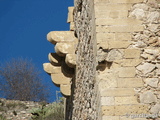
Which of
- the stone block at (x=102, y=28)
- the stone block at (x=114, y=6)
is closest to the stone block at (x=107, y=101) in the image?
the stone block at (x=102, y=28)

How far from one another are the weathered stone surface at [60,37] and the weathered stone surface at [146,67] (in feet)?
7.95

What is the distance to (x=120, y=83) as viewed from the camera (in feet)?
18.5

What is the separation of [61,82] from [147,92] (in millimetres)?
3176

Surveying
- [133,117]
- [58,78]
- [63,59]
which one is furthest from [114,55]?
[58,78]

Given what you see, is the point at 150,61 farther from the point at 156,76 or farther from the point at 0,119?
the point at 0,119

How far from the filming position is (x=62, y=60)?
27.6ft

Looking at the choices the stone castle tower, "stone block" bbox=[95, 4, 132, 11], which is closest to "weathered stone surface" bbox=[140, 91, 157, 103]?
the stone castle tower

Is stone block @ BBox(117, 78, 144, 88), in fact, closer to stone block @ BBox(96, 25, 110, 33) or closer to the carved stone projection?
stone block @ BBox(96, 25, 110, 33)

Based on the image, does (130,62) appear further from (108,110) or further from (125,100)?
(108,110)

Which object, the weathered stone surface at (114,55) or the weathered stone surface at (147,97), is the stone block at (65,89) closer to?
the weathered stone surface at (114,55)

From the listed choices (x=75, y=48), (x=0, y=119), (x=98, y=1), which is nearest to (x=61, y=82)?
(x=75, y=48)

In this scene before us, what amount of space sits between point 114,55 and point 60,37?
2340mm

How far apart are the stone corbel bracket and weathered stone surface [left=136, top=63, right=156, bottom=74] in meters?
2.17

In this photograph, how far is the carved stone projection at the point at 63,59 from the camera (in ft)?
25.5
